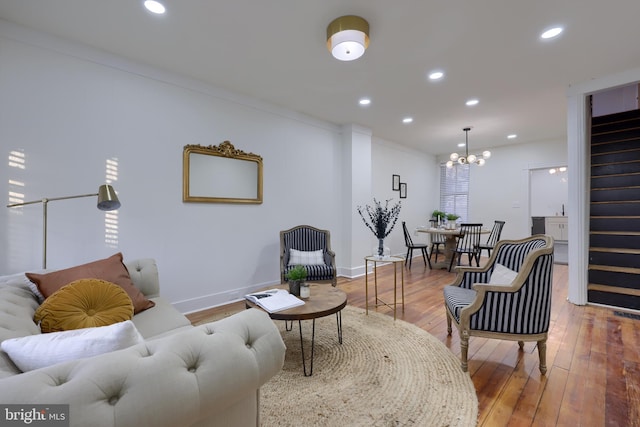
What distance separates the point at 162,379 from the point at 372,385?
163cm

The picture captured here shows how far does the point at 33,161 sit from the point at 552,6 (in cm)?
439

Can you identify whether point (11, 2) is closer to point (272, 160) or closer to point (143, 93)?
point (143, 93)

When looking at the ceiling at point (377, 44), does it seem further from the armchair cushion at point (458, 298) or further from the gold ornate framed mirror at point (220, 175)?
the armchair cushion at point (458, 298)

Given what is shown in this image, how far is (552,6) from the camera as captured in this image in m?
2.16

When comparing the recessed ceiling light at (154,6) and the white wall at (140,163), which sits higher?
the recessed ceiling light at (154,6)

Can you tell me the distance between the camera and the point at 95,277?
1.86 m

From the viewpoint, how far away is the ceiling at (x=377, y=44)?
2.19m

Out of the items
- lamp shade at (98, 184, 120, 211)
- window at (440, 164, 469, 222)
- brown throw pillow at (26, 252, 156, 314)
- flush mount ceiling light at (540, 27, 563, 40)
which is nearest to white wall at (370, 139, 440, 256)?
window at (440, 164, 469, 222)

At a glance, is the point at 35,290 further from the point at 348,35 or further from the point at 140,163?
the point at 348,35

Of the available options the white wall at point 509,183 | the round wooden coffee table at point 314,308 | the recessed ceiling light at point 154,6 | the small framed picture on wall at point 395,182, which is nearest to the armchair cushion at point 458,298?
the round wooden coffee table at point 314,308

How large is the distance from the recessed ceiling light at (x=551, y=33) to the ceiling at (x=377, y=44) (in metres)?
0.06

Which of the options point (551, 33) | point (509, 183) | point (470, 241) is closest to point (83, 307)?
point (551, 33)

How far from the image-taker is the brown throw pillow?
1.69 meters

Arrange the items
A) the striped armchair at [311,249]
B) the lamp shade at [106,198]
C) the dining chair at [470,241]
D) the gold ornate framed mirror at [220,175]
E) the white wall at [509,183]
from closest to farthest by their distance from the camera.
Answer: the lamp shade at [106,198] < the gold ornate framed mirror at [220,175] < the striped armchair at [311,249] < the dining chair at [470,241] < the white wall at [509,183]
